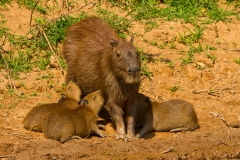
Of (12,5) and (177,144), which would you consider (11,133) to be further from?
(12,5)

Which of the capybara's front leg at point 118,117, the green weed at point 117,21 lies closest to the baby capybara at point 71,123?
the capybara's front leg at point 118,117

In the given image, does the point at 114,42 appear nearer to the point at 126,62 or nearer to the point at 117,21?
the point at 126,62

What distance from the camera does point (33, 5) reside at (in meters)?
10.0

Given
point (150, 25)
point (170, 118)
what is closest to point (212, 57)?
point (150, 25)

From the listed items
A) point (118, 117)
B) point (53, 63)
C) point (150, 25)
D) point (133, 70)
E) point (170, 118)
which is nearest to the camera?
point (133, 70)

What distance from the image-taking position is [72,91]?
8281 mm

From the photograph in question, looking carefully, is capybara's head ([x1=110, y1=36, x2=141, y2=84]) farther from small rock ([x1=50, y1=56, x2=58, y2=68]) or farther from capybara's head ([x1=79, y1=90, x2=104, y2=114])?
small rock ([x1=50, y1=56, x2=58, y2=68])

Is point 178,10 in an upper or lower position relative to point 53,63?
upper

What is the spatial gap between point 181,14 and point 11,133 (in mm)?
4192

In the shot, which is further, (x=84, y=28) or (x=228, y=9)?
(x=228, y=9)

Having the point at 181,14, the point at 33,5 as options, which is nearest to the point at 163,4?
the point at 181,14

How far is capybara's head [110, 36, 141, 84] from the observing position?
24.1ft

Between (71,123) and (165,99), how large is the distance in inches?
82.1

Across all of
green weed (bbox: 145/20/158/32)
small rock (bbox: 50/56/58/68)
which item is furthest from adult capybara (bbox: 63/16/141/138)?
green weed (bbox: 145/20/158/32)
